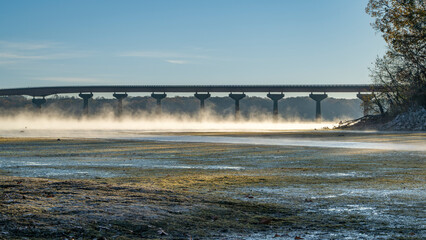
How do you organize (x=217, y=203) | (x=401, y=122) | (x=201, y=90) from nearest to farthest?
(x=217, y=203) → (x=401, y=122) → (x=201, y=90)

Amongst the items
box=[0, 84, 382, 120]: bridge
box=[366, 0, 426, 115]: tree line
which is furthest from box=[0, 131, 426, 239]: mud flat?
box=[0, 84, 382, 120]: bridge

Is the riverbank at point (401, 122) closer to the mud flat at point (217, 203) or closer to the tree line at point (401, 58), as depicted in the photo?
the tree line at point (401, 58)

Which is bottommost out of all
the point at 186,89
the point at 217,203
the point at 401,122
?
the point at 217,203

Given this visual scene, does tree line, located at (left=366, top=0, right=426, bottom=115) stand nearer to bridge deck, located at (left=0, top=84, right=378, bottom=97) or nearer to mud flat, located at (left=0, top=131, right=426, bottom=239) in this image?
mud flat, located at (left=0, top=131, right=426, bottom=239)

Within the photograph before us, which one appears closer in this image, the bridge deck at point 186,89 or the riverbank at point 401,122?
the riverbank at point 401,122

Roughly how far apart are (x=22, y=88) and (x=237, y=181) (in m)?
174

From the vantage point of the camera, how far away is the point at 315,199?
12.4 m

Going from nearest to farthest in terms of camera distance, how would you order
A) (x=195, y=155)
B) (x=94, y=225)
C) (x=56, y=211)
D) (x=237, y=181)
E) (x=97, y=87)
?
(x=94, y=225)
(x=56, y=211)
(x=237, y=181)
(x=195, y=155)
(x=97, y=87)

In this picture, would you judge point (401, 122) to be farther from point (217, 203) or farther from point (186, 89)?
point (186, 89)

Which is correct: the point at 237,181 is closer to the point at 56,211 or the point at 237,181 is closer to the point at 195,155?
the point at 56,211

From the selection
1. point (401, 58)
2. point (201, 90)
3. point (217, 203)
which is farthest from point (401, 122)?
point (201, 90)

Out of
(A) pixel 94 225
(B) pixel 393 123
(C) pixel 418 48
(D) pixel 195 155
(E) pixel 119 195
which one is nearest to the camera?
(A) pixel 94 225

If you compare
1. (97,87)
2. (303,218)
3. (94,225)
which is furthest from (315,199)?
(97,87)

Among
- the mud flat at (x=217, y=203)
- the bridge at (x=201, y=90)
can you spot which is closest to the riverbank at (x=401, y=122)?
the mud flat at (x=217, y=203)
